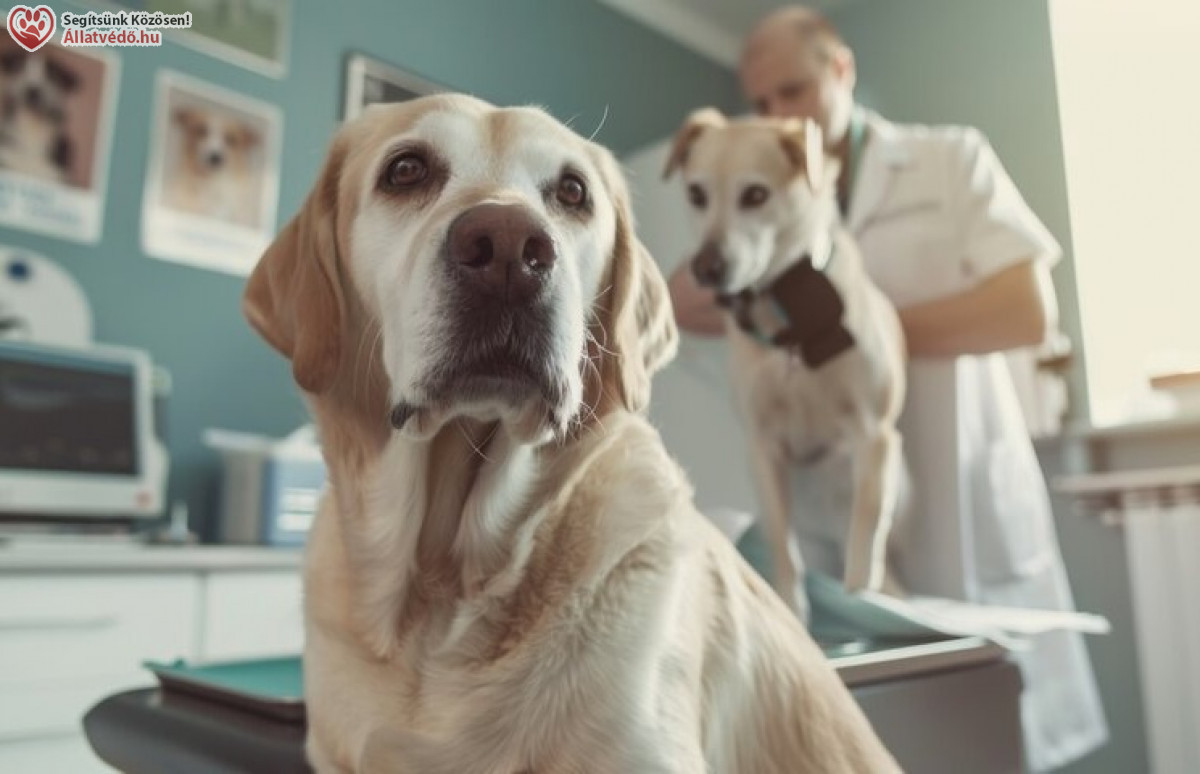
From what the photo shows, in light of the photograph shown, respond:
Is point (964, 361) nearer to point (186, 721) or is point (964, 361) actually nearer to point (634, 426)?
point (634, 426)

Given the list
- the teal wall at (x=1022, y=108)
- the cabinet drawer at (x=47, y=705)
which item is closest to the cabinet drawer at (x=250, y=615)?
the cabinet drawer at (x=47, y=705)

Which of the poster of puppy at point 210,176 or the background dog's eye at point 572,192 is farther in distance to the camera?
the poster of puppy at point 210,176

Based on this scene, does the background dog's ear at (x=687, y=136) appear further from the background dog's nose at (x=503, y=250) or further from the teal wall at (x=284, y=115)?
the background dog's nose at (x=503, y=250)

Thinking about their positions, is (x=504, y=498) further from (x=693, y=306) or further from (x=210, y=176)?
(x=210, y=176)

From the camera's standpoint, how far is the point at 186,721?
0.70m

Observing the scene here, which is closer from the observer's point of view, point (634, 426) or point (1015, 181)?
point (634, 426)

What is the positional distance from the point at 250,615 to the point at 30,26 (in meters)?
1.41

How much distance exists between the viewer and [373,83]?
101 inches

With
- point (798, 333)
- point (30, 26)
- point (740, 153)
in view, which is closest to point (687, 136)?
point (740, 153)

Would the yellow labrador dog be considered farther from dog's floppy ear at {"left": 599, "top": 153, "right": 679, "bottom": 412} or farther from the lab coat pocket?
the lab coat pocket

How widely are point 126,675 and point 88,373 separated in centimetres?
58

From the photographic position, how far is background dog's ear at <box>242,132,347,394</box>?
2.23 feet

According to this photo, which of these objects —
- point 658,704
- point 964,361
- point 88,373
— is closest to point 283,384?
point 88,373

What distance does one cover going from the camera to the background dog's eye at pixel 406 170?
0.72 metres
